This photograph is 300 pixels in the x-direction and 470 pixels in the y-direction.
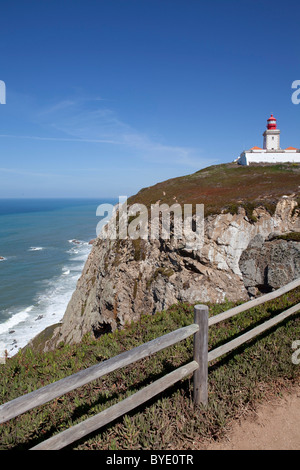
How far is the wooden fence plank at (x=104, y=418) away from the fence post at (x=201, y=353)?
126 mm

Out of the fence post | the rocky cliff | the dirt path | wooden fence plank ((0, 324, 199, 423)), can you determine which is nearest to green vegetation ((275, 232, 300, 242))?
the rocky cliff

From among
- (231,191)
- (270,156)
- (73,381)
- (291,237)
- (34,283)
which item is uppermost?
(270,156)

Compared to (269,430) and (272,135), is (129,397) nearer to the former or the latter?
(269,430)

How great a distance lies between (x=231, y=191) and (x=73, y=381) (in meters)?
19.7

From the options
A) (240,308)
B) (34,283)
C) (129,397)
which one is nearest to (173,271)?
(240,308)

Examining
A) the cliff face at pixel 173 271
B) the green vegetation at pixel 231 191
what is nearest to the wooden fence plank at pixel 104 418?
the cliff face at pixel 173 271

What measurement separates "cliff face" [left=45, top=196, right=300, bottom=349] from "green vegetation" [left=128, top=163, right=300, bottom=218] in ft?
2.06

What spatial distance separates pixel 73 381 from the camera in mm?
3025

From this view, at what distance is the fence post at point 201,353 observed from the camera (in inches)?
155

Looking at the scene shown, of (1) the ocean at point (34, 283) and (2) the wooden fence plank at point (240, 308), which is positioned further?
(1) the ocean at point (34, 283)

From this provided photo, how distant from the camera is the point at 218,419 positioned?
3.88 meters

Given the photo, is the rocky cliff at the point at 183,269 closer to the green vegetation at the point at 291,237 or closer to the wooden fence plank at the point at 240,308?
the green vegetation at the point at 291,237

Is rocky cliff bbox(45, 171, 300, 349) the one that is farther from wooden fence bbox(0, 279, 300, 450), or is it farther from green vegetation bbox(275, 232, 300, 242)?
wooden fence bbox(0, 279, 300, 450)

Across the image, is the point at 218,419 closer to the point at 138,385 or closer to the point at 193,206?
the point at 138,385
